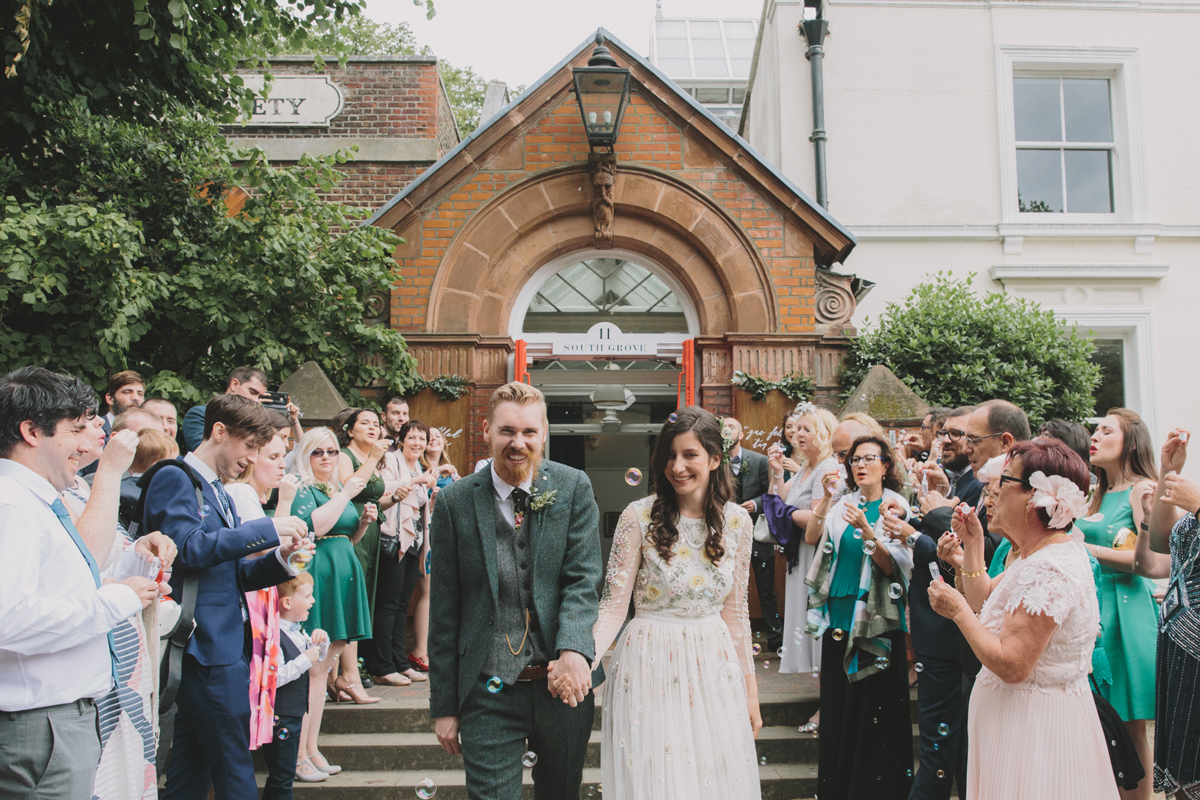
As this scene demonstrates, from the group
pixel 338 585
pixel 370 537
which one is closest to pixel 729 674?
pixel 338 585

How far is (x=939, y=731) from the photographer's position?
409 centimetres

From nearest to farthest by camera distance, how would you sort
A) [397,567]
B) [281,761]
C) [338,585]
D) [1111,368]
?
1. [281,761]
2. [338,585]
3. [397,567]
4. [1111,368]

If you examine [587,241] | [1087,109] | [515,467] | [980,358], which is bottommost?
[515,467]

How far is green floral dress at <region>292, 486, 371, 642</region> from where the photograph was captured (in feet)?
16.7

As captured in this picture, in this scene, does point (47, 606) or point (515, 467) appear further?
point (515, 467)

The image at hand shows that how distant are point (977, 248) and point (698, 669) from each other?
8935 mm

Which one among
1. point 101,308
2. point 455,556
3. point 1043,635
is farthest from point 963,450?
point 101,308

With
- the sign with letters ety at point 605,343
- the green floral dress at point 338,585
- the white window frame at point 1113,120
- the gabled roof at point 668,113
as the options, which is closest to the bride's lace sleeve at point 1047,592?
the green floral dress at point 338,585

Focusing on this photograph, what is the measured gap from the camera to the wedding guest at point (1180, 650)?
10.7 feet

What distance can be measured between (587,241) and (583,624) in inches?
241

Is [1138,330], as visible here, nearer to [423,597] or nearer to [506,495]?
[423,597]

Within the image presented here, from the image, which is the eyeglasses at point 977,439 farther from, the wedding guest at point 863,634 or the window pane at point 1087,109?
the window pane at point 1087,109

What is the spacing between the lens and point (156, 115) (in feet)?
25.9

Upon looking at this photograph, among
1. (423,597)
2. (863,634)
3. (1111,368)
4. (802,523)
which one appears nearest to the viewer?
(863,634)
